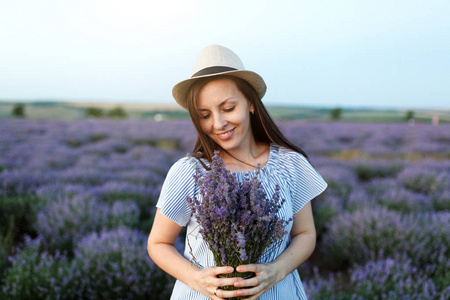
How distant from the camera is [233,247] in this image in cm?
107

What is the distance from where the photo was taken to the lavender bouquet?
1.05m

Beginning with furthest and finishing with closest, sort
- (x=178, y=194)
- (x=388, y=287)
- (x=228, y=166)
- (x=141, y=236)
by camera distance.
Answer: (x=141, y=236)
(x=388, y=287)
(x=228, y=166)
(x=178, y=194)

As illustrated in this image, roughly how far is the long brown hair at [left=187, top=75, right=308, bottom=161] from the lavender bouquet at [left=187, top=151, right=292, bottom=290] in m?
0.47

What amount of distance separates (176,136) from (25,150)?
4.81 meters

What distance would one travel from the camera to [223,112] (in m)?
1.51

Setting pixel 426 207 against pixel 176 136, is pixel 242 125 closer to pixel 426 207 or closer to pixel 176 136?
pixel 426 207

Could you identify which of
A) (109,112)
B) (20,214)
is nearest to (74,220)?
(20,214)

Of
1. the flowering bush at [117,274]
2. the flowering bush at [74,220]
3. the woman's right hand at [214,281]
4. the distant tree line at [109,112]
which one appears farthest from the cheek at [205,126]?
the distant tree line at [109,112]

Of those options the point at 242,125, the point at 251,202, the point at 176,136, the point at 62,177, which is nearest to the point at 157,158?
the point at 62,177

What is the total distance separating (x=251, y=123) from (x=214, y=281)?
91cm

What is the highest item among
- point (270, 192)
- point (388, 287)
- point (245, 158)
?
point (245, 158)

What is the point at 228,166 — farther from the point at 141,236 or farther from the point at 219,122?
the point at 141,236

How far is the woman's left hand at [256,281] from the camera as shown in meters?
1.10

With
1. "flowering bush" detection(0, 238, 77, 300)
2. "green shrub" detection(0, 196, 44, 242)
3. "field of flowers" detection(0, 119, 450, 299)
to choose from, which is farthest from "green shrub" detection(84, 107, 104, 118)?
"flowering bush" detection(0, 238, 77, 300)
